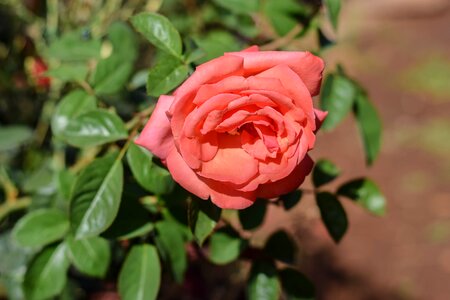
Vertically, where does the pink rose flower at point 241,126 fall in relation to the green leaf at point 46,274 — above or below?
above

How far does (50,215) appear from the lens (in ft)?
3.53

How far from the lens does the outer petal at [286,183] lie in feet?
2.36

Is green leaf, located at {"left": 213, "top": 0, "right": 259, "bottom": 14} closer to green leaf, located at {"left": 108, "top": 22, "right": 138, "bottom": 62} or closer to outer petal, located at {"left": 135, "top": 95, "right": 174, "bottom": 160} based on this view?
green leaf, located at {"left": 108, "top": 22, "right": 138, "bottom": 62}

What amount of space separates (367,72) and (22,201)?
305 cm

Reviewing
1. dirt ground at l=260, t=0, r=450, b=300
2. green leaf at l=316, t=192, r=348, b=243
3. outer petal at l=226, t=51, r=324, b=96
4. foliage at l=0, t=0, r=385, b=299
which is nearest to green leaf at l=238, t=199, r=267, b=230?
foliage at l=0, t=0, r=385, b=299

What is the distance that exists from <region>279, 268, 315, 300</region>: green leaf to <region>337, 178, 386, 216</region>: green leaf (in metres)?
0.16

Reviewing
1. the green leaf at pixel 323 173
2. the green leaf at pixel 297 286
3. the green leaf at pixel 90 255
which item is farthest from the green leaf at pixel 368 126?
the green leaf at pixel 90 255

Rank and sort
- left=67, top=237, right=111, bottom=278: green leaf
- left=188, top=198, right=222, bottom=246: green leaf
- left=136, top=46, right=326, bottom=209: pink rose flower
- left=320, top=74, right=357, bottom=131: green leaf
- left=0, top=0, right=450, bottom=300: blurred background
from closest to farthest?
left=136, top=46, right=326, bottom=209: pink rose flower < left=188, top=198, right=222, bottom=246: green leaf < left=67, top=237, right=111, bottom=278: green leaf < left=320, top=74, right=357, bottom=131: green leaf < left=0, top=0, right=450, bottom=300: blurred background

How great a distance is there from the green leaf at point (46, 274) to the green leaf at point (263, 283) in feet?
1.03

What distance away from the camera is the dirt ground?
2.67 metres

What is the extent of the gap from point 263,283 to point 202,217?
11.7 inches

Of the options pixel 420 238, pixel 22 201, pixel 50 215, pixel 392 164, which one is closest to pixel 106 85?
pixel 50 215

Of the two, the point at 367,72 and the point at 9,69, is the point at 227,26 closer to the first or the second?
the point at 9,69

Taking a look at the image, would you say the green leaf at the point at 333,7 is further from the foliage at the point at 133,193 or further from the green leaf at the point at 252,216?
the green leaf at the point at 252,216
